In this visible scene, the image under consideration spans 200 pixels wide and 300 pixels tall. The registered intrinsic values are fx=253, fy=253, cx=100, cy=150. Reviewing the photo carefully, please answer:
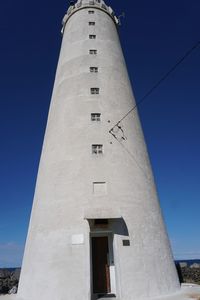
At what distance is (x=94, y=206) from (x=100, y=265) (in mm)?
2673

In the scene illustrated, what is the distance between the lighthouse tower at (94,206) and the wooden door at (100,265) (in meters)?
0.04

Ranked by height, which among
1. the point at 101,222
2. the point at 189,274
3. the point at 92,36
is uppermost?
the point at 92,36

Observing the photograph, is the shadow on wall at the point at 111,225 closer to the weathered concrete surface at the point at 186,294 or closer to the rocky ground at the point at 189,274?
the weathered concrete surface at the point at 186,294

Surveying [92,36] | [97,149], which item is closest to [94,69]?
[92,36]

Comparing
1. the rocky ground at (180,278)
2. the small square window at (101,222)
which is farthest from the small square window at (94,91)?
the rocky ground at (180,278)

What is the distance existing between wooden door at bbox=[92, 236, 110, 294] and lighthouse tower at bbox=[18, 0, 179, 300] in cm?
4

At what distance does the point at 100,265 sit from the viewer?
11.4 m

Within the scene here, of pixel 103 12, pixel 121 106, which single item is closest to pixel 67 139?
pixel 121 106

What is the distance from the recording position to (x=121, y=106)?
1464cm

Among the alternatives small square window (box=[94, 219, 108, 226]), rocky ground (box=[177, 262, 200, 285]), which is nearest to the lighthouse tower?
small square window (box=[94, 219, 108, 226])

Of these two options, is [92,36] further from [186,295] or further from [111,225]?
[186,295]

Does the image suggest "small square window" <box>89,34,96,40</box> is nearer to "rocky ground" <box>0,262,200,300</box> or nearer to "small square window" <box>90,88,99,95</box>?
"small square window" <box>90,88,99,95</box>

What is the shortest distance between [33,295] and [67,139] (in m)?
7.20

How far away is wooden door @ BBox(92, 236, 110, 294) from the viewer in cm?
1109
